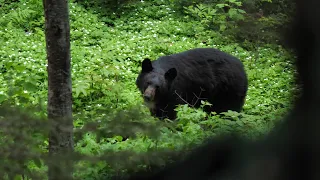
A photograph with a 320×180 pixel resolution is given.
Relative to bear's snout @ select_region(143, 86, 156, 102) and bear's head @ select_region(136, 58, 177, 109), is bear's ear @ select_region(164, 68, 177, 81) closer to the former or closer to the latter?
bear's head @ select_region(136, 58, 177, 109)

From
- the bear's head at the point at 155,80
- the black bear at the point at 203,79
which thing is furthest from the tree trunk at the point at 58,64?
the black bear at the point at 203,79

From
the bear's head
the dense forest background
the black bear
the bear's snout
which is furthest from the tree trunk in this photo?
the black bear

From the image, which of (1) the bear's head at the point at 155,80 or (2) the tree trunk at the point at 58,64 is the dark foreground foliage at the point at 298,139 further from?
(1) the bear's head at the point at 155,80

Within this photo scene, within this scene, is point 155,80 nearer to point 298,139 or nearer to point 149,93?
point 149,93

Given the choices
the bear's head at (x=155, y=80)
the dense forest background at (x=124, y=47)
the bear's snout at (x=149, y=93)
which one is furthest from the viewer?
the dense forest background at (x=124, y=47)

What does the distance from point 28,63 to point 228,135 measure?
10567 millimetres

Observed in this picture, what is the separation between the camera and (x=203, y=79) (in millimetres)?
8938

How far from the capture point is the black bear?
8.49 meters

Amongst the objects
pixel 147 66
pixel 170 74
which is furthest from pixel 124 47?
pixel 170 74

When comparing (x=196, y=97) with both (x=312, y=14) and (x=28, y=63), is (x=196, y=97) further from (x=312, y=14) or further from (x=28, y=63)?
(x=312, y=14)

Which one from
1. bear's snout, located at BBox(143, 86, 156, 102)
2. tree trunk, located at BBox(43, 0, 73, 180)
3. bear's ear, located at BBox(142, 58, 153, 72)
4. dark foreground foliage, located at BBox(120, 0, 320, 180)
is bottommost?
bear's snout, located at BBox(143, 86, 156, 102)

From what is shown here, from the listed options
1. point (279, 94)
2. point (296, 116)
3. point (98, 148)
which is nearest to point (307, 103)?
point (296, 116)

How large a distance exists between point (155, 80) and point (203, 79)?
1149mm

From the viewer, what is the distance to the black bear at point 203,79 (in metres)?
8.49
